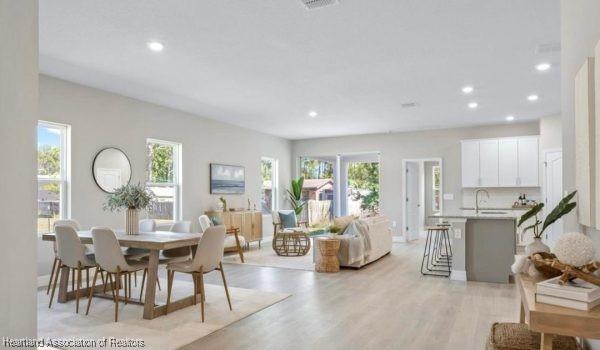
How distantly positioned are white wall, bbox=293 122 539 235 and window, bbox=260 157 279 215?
2.96 feet

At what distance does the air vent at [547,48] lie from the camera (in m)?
4.17

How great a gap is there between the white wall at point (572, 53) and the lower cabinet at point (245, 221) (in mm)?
6010

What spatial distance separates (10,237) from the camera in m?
1.56

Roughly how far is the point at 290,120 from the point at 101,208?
393cm

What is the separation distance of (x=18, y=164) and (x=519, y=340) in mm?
2307

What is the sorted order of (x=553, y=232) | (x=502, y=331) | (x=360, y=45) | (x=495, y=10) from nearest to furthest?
(x=502, y=331) → (x=495, y=10) → (x=360, y=45) → (x=553, y=232)

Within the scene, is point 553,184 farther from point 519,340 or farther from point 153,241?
point 153,241

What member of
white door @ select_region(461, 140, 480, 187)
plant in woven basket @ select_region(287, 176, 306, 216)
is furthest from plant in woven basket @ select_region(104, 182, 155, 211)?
white door @ select_region(461, 140, 480, 187)

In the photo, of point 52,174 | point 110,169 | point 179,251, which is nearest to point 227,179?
point 110,169

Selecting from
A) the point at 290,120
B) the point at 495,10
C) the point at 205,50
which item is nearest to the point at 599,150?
the point at 495,10

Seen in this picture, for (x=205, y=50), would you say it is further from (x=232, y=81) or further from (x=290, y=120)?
(x=290, y=120)

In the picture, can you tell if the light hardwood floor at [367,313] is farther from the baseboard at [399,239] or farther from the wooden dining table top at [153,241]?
the baseboard at [399,239]

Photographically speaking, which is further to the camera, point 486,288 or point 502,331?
point 486,288

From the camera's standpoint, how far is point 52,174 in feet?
17.9
